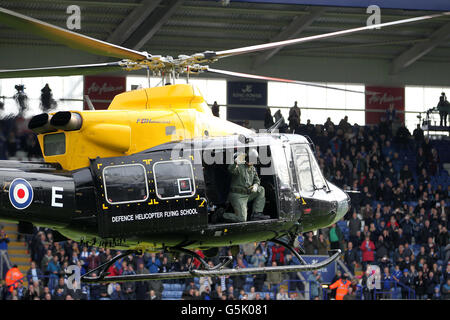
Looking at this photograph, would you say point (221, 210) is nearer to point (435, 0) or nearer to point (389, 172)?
point (435, 0)

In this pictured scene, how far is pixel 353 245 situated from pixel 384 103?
41.8 ft

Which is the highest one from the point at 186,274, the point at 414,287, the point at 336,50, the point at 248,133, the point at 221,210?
the point at 336,50

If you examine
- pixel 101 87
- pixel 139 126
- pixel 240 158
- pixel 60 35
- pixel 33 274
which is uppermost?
pixel 101 87

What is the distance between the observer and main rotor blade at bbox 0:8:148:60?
10156 millimetres

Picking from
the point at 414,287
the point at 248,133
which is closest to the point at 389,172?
the point at 414,287

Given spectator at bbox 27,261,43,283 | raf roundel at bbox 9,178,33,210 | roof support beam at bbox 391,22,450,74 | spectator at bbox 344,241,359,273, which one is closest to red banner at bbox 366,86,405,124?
roof support beam at bbox 391,22,450,74

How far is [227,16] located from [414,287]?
40.2ft

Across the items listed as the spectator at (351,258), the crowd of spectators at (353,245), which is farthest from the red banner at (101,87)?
the spectator at (351,258)

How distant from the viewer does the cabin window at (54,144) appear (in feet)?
40.7

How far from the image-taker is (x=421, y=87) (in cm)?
3806

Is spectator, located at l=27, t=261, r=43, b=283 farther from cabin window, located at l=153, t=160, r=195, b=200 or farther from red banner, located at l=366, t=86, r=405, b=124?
red banner, located at l=366, t=86, r=405, b=124

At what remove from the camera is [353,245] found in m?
26.8

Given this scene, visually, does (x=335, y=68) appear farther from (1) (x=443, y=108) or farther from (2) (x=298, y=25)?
(2) (x=298, y=25)

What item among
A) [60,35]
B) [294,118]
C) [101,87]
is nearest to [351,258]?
[294,118]
